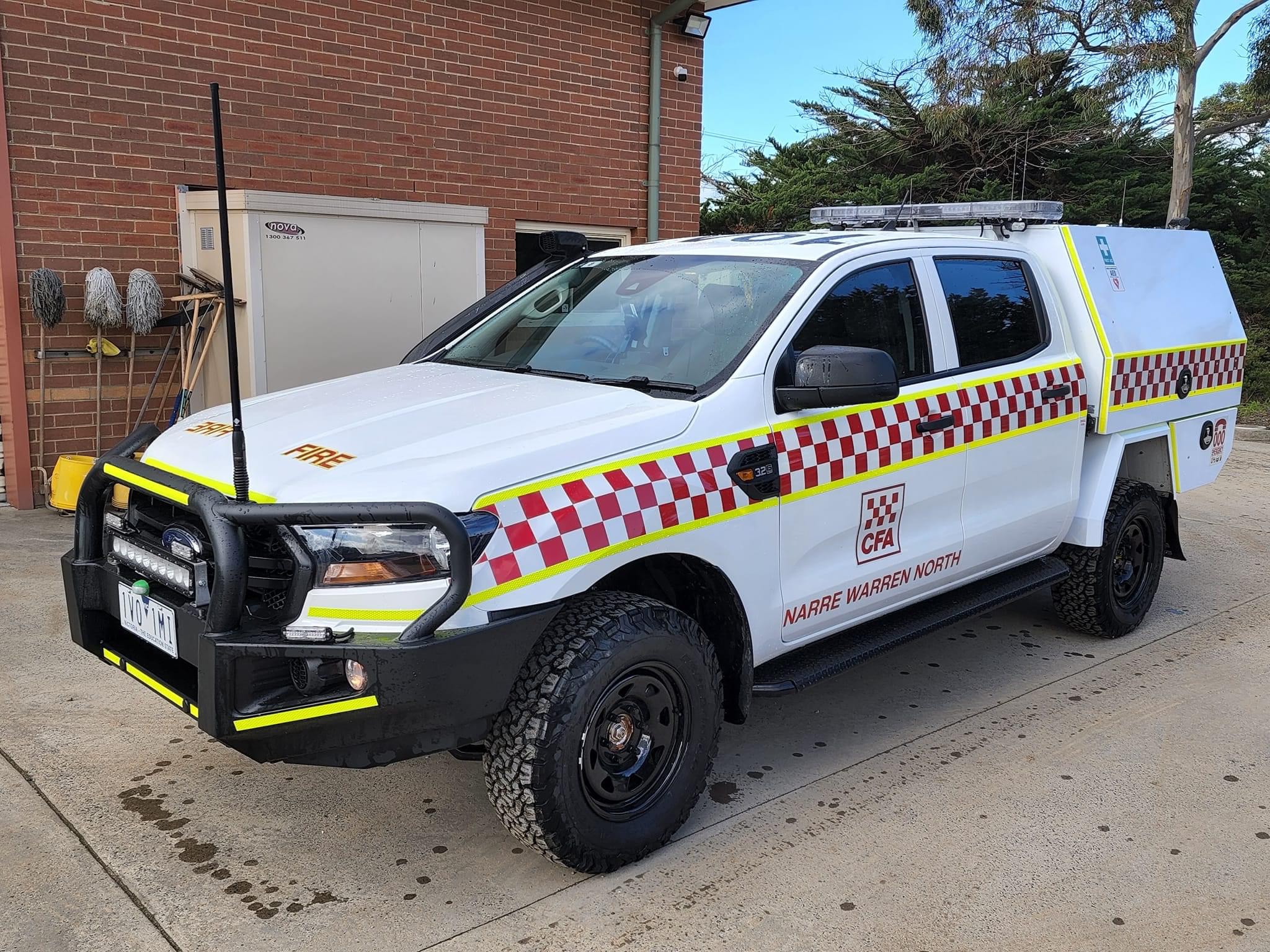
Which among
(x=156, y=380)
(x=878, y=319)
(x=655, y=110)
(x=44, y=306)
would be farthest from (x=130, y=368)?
(x=878, y=319)

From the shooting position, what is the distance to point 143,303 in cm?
696

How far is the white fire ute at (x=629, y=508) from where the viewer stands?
2.71 metres

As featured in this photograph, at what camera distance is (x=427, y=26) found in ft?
27.5

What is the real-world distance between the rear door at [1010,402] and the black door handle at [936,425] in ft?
0.26

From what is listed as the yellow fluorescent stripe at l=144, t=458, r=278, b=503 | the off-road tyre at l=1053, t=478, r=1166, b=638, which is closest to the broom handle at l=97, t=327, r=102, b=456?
the yellow fluorescent stripe at l=144, t=458, r=278, b=503

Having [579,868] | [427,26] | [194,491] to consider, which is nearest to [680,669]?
[579,868]

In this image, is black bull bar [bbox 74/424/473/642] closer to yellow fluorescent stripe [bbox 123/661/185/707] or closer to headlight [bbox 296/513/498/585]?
headlight [bbox 296/513/498/585]

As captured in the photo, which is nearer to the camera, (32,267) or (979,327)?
(979,327)

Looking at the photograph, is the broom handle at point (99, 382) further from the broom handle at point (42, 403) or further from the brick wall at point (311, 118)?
the broom handle at point (42, 403)

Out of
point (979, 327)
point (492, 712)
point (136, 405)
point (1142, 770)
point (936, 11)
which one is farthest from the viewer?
point (936, 11)

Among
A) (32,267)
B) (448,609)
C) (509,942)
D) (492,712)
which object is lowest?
(509,942)

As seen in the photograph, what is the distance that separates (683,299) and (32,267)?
4.93 metres

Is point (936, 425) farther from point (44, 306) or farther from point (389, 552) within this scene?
point (44, 306)

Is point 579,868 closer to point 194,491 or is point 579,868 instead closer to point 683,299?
point 194,491
